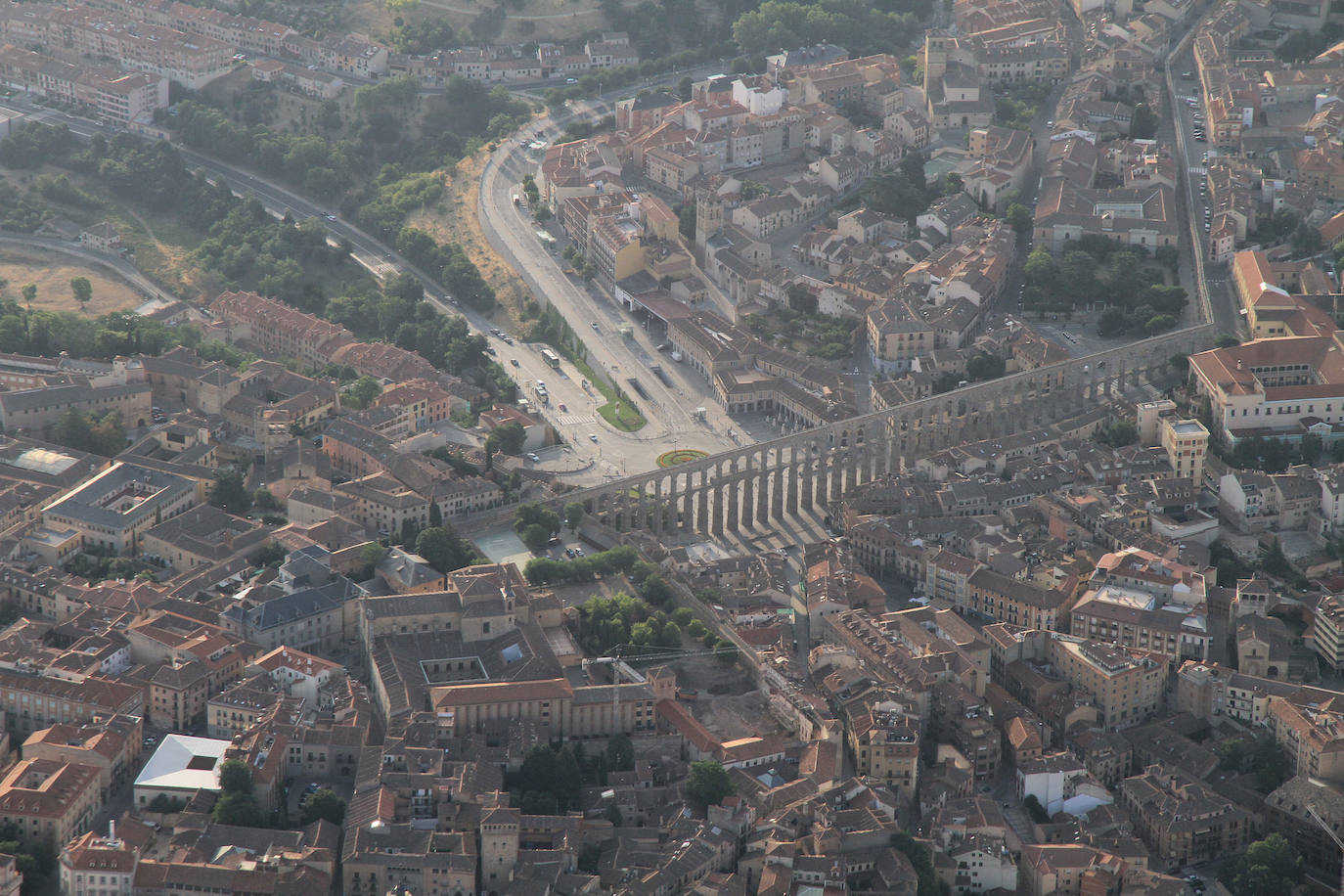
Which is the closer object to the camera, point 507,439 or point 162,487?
point 162,487

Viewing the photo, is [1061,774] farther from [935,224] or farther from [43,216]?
[43,216]

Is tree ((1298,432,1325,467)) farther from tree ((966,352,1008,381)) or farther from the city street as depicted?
the city street

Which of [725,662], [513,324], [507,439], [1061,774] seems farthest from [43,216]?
[1061,774]

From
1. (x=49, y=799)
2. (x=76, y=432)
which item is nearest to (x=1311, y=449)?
(x=76, y=432)

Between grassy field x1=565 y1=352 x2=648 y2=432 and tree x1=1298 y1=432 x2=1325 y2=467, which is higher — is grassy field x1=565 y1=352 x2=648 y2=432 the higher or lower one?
the lower one

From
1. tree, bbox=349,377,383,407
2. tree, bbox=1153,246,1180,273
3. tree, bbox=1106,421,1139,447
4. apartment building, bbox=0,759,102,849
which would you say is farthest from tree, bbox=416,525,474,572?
tree, bbox=1153,246,1180,273

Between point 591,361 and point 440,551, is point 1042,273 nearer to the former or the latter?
point 591,361
